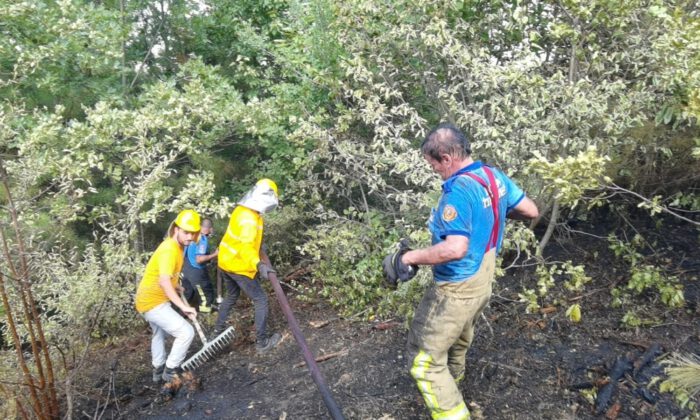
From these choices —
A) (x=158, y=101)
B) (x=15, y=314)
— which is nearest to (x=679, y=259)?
(x=158, y=101)

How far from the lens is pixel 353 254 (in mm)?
5457

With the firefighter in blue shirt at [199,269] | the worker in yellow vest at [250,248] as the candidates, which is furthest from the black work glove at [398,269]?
the firefighter in blue shirt at [199,269]

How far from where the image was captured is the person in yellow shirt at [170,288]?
14.3 ft

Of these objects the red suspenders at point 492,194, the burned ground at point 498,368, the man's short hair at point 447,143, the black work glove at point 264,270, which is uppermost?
the man's short hair at point 447,143

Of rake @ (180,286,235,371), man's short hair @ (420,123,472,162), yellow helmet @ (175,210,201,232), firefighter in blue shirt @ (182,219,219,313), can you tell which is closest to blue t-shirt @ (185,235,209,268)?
firefighter in blue shirt @ (182,219,219,313)

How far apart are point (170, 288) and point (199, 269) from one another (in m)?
1.88

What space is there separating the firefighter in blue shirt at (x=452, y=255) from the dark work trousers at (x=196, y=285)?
A: 360cm

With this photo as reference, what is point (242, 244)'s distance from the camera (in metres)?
4.81

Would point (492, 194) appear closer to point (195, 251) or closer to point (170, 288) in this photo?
point (170, 288)

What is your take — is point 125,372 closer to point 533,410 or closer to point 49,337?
point 49,337

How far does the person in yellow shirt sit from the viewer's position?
4352 mm

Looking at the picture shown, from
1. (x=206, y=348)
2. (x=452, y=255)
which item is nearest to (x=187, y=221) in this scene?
(x=206, y=348)

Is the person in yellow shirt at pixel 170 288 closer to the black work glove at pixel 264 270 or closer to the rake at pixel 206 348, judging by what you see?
the rake at pixel 206 348

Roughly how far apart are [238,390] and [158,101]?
314 centimetres
